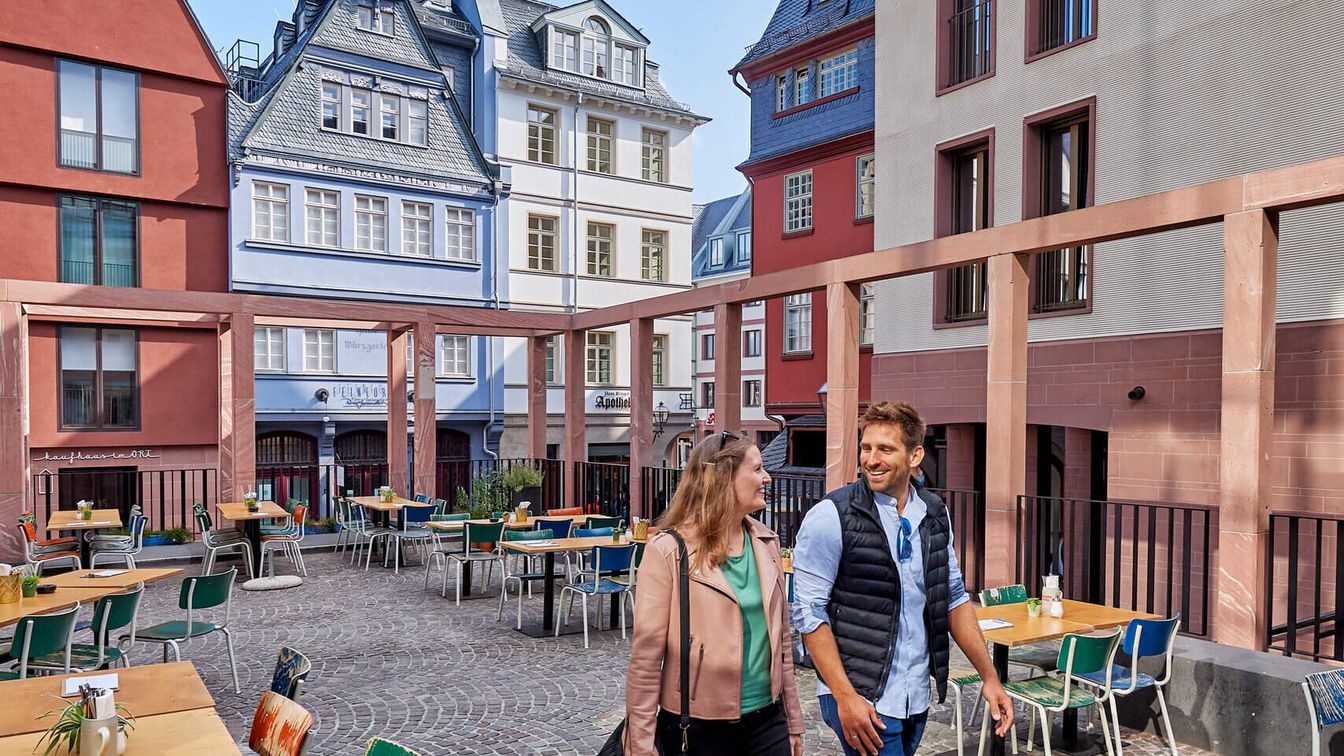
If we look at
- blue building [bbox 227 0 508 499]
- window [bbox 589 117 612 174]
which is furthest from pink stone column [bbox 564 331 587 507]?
window [bbox 589 117 612 174]

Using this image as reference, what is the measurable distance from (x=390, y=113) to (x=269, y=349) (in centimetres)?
674

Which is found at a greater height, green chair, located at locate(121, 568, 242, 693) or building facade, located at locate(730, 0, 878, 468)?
building facade, located at locate(730, 0, 878, 468)

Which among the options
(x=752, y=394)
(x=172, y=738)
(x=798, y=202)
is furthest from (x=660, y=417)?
(x=172, y=738)

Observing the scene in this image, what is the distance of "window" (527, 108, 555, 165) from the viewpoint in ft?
88.1

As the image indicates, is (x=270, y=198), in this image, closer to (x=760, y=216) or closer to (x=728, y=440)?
(x=760, y=216)

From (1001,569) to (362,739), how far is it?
537 cm

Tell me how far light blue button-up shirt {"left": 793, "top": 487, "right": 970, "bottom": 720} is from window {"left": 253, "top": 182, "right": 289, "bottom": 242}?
2097 centimetres


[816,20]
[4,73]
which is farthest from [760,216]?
[4,73]

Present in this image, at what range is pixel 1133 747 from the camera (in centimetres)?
578

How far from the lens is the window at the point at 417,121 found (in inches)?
956

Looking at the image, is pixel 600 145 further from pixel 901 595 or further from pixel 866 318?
pixel 901 595

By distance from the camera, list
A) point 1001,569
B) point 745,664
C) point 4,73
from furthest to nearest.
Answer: point 4,73 < point 1001,569 < point 745,664

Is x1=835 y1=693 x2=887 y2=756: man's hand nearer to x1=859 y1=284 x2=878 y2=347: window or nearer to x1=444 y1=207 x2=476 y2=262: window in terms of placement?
x1=859 y1=284 x2=878 y2=347: window

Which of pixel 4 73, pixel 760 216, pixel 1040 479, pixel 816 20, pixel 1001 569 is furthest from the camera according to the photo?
pixel 760 216
